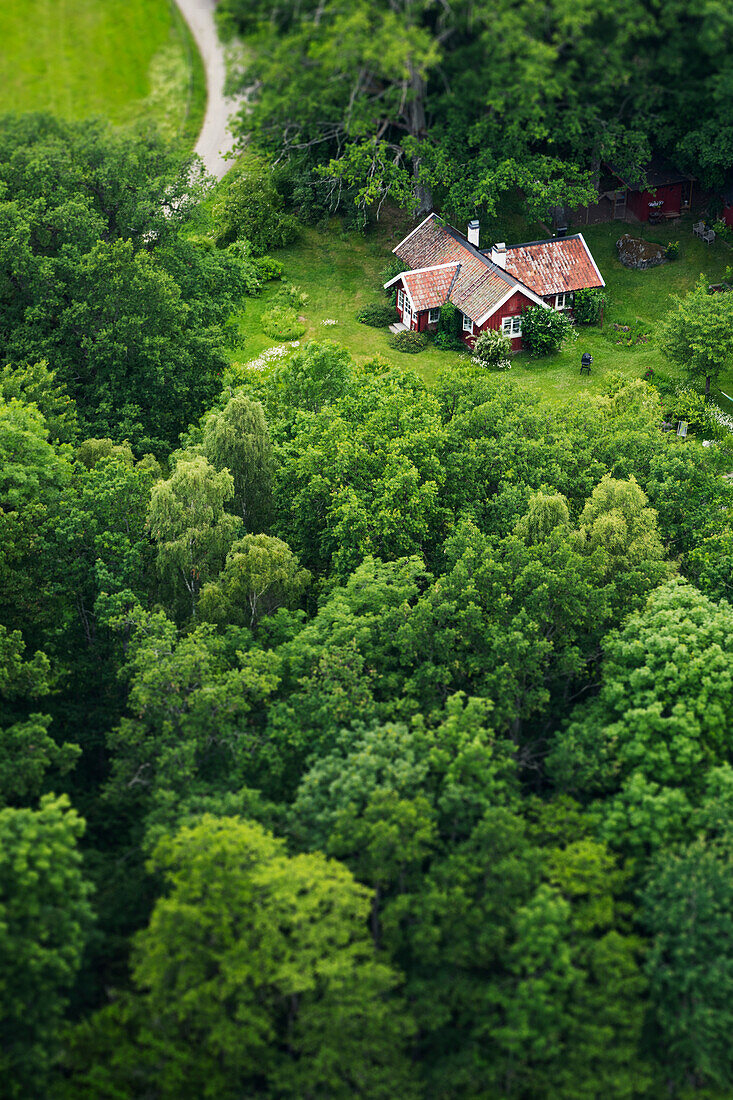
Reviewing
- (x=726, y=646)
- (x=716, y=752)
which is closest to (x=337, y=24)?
(x=726, y=646)

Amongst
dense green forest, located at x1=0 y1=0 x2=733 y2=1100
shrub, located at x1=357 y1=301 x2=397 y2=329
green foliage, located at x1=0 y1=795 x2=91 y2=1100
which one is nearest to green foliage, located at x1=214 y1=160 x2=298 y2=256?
shrub, located at x1=357 y1=301 x2=397 y2=329

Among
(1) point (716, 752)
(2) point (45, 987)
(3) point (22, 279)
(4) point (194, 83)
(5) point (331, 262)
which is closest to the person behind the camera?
(2) point (45, 987)

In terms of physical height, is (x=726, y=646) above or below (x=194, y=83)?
below

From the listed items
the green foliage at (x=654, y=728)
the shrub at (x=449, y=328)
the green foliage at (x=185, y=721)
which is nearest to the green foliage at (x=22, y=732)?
the green foliage at (x=185, y=721)

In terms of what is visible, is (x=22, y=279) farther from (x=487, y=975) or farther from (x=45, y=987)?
(x=487, y=975)

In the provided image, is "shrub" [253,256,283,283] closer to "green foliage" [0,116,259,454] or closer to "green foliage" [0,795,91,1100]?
"green foliage" [0,116,259,454]

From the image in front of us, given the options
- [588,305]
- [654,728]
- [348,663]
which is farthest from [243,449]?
[588,305]

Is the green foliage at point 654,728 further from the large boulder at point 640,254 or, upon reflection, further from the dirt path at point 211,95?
the dirt path at point 211,95
